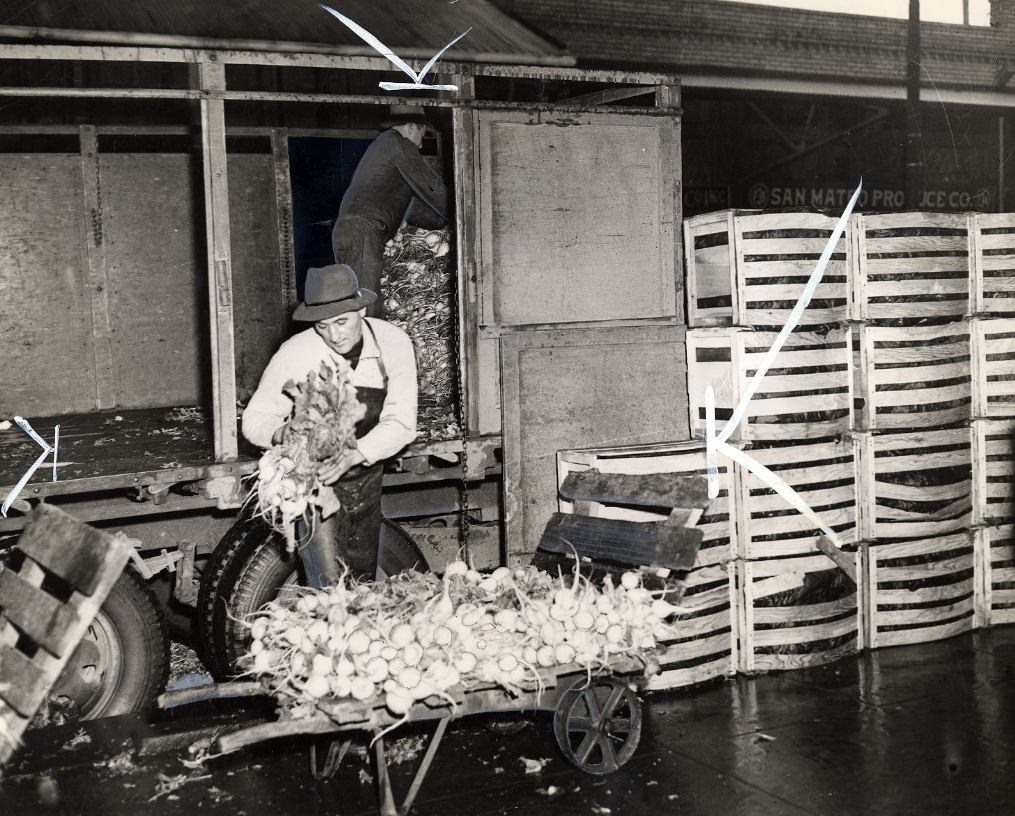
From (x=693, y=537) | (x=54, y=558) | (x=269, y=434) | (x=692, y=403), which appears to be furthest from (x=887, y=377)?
(x=54, y=558)

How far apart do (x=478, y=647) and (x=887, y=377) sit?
409cm

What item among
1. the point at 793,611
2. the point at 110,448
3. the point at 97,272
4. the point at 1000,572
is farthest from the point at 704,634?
the point at 97,272

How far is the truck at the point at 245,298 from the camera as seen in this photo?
625 cm

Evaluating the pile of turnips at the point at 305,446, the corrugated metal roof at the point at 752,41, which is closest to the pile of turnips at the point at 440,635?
the pile of turnips at the point at 305,446

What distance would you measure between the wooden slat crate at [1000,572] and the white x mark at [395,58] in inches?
204

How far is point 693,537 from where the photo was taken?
17.6ft

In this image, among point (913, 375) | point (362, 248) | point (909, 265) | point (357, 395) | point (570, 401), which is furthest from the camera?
point (362, 248)

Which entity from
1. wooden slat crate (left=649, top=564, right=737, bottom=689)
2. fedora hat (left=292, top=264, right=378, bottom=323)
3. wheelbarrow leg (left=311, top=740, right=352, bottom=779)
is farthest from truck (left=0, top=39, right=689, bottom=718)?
wooden slat crate (left=649, top=564, right=737, bottom=689)

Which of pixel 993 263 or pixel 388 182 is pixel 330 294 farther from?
pixel 993 263

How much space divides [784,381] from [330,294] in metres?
3.14

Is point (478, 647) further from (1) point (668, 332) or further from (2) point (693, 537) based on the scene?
(1) point (668, 332)

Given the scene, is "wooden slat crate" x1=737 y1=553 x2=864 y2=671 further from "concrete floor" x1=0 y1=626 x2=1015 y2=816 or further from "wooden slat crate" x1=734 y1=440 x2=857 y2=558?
"concrete floor" x1=0 y1=626 x2=1015 y2=816

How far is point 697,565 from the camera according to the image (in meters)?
6.91

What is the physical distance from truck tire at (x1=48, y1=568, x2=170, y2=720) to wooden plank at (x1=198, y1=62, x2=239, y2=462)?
99cm
